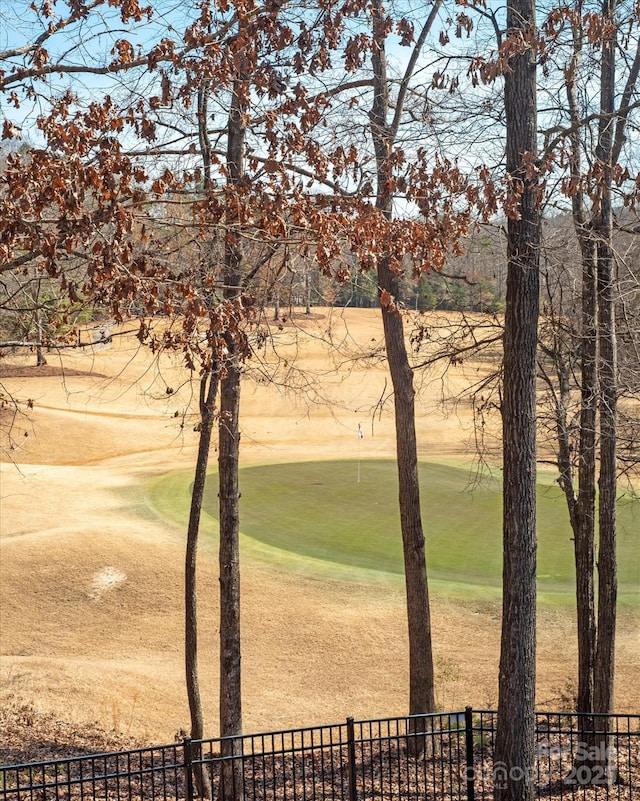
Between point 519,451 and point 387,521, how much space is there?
15091 millimetres

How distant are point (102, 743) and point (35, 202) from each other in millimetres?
8761

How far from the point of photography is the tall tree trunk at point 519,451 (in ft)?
26.4

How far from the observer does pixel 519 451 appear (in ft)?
26.2

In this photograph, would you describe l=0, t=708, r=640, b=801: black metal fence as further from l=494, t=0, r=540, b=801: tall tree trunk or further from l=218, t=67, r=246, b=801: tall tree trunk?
l=494, t=0, r=540, b=801: tall tree trunk

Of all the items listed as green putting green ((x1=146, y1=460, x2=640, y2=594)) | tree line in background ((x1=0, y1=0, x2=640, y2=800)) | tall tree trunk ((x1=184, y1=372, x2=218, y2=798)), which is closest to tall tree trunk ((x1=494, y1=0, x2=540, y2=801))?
tree line in background ((x1=0, y1=0, x2=640, y2=800))

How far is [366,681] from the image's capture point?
15539mm

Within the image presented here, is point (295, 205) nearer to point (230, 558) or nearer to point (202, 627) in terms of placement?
point (230, 558)

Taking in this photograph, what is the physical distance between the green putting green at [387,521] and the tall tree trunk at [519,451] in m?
10.5

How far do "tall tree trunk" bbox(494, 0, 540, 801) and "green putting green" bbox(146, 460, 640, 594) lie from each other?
10452mm

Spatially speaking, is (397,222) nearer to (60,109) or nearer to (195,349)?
(195,349)

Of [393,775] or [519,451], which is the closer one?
[519,451]

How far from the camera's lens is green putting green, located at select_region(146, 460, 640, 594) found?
19612 mm

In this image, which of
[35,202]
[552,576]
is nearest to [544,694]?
[552,576]

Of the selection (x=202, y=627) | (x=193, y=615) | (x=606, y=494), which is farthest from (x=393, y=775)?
(x=202, y=627)
